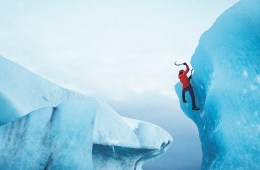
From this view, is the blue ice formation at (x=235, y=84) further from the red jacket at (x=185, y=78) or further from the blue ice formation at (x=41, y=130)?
the blue ice formation at (x=41, y=130)

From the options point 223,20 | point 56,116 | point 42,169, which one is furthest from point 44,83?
point 223,20

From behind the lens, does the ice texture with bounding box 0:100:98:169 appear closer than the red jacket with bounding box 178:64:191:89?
Yes

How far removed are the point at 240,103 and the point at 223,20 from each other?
1248 mm

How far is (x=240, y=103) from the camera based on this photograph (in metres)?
3.66

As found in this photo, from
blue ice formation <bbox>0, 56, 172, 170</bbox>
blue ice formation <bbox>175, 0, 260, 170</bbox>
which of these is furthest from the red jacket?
blue ice formation <bbox>0, 56, 172, 170</bbox>

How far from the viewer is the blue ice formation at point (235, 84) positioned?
11.5 feet

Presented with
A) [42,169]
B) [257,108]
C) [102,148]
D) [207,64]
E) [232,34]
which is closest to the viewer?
[257,108]

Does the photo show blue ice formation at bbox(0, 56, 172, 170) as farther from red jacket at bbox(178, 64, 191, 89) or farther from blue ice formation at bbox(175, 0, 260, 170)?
blue ice formation at bbox(175, 0, 260, 170)

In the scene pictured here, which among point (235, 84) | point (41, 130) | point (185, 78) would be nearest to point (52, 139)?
point (41, 130)

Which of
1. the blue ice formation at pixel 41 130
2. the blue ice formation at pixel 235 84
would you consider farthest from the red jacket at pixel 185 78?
the blue ice formation at pixel 41 130

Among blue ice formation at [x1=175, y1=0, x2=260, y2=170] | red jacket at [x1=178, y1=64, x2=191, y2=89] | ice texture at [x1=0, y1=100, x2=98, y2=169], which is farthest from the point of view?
red jacket at [x1=178, y1=64, x2=191, y2=89]

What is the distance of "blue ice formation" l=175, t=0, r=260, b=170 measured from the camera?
137 inches

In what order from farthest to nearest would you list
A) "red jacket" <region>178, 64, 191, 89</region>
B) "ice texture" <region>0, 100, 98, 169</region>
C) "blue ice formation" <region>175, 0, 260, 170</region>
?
1. "red jacket" <region>178, 64, 191, 89</region>
2. "ice texture" <region>0, 100, 98, 169</region>
3. "blue ice formation" <region>175, 0, 260, 170</region>

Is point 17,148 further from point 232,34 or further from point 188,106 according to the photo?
point 232,34
